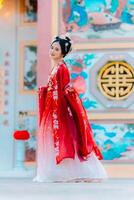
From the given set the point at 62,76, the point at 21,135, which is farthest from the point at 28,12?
the point at 62,76

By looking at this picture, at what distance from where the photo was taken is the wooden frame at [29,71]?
4.87m

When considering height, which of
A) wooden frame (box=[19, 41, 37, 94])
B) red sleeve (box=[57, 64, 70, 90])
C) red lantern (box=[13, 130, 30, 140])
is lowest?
red lantern (box=[13, 130, 30, 140])

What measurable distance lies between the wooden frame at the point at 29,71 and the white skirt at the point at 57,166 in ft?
5.57

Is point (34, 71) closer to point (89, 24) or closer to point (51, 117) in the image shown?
point (89, 24)

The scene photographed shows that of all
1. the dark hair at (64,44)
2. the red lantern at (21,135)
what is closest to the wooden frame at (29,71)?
the red lantern at (21,135)

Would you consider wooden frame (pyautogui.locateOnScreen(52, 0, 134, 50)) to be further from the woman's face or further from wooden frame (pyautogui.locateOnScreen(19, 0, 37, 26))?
the woman's face

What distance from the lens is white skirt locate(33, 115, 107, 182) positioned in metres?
3.14

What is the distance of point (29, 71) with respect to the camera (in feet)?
16.0

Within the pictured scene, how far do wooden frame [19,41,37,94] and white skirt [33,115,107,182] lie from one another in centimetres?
170

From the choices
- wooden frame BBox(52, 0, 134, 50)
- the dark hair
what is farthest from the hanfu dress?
wooden frame BBox(52, 0, 134, 50)

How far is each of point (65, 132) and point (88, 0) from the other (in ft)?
5.59

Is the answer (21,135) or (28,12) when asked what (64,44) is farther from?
(28,12)

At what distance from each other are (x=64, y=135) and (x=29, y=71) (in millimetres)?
1829

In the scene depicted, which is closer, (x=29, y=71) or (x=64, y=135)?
(x=64, y=135)
